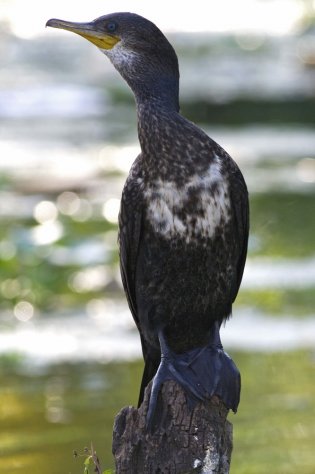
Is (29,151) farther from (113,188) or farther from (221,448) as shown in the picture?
(221,448)

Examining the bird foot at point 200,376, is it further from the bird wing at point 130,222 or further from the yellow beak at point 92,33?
the yellow beak at point 92,33

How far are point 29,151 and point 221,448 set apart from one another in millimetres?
9836

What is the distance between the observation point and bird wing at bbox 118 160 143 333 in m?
5.26

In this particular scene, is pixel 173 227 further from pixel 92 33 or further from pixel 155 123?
pixel 92 33

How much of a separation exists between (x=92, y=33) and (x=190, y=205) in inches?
30.6

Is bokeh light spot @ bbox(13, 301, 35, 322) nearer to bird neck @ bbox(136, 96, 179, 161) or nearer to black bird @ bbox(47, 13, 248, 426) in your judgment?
black bird @ bbox(47, 13, 248, 426)

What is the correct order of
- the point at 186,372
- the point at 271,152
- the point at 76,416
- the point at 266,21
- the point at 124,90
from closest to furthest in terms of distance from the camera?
the point at 186,372, the point at 76,416, the point at 271,152, the point at 124,90, the point at 266,21

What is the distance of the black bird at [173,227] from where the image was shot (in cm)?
514

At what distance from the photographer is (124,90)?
57.6ft

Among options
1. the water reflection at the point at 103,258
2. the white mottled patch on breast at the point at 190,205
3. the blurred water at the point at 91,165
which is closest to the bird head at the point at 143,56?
the white mottled patch on breast at the point at 190,205

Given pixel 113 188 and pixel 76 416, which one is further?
pixel 113 188

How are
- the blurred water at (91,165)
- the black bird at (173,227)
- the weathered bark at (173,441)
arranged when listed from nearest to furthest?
the weathered bark at (173,441) < the black bird at (173,227) < the blurred water at (91,165)

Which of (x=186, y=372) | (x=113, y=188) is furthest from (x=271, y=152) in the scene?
(x=186, y=372)

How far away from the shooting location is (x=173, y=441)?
192 inches
